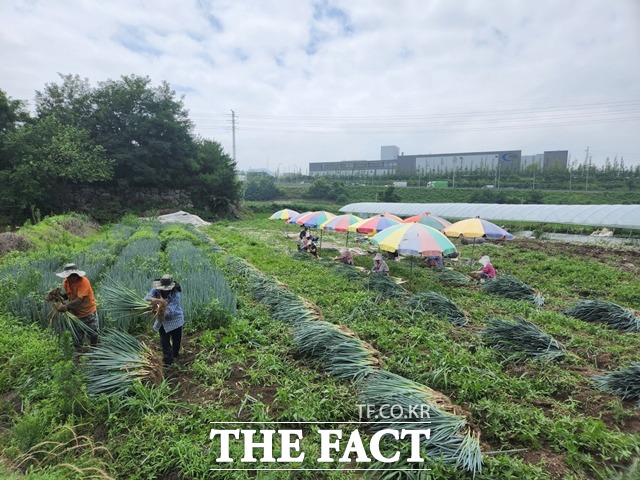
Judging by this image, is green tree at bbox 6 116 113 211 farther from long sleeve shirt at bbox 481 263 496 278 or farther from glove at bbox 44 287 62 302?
long sleeve shirt at bbox 481 263 496 278

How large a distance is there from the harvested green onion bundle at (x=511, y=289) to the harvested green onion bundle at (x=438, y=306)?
2.08m

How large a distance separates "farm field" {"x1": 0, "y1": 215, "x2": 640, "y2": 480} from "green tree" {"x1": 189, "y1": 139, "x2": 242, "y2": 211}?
24.2m

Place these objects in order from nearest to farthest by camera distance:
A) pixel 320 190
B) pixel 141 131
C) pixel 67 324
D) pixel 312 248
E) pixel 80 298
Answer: pixel 67 324, pixel 80 298, pixel 312 248, pixel 141 131, pixel 320 190

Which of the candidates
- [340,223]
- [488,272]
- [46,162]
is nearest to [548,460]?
[488,272]

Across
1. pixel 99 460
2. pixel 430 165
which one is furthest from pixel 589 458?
pixel 430 165

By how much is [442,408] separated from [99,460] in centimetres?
271

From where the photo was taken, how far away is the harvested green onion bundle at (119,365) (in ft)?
10.9

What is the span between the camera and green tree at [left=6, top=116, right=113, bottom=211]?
2041cm

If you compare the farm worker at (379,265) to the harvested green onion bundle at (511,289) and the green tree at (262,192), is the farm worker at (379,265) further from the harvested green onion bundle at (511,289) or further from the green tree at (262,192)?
the green tree at (262,192)

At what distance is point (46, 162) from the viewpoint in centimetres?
2048

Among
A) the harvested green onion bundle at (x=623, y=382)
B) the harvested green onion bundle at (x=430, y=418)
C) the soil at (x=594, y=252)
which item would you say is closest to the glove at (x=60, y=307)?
the harvested green onion bundle at (x=430, y=418)

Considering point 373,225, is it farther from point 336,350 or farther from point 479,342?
point 336,350

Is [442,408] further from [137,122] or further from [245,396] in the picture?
[137,122]

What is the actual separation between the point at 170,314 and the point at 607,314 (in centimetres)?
660
